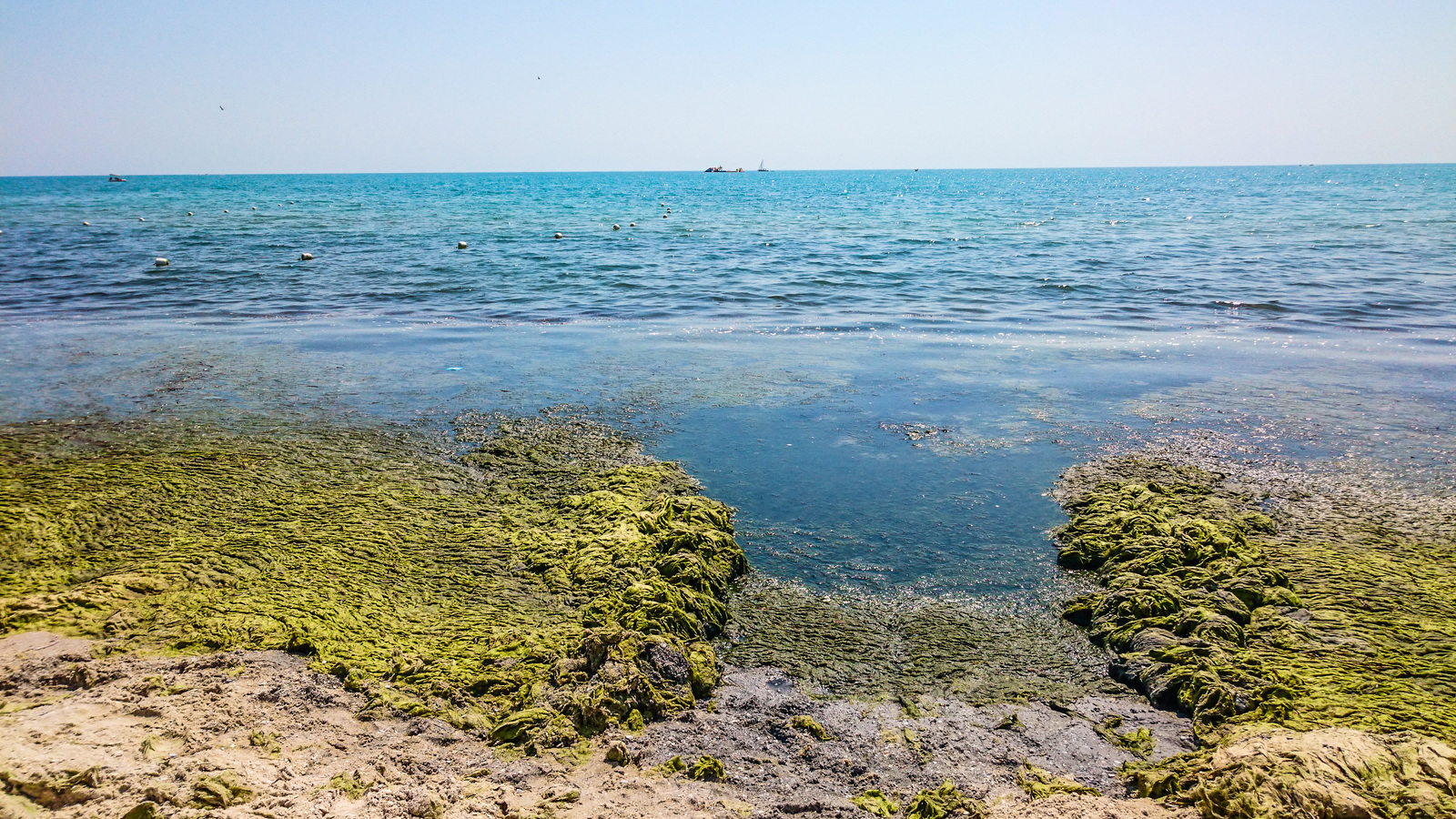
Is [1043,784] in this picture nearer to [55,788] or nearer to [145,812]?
[145,812]

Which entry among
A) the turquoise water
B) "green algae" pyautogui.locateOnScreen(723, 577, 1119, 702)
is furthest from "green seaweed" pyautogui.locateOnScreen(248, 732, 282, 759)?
the turquoise water

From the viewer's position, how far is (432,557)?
559 centimetres

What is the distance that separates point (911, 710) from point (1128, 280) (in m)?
19.1

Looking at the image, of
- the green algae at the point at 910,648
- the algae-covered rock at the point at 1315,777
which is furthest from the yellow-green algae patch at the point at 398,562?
the algae-covered rock at the point at 1315,777

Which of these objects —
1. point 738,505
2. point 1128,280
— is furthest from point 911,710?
point 1128,280

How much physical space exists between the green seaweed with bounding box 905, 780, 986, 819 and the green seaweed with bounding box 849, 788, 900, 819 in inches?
2.5

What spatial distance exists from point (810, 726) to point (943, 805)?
754 mm

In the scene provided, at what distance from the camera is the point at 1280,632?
186 inches

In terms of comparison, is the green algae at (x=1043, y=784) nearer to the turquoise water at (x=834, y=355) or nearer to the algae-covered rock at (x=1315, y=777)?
the algae-covered rock at (x=1315, y=777)

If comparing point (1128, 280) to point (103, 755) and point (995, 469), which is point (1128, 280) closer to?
point (995, 469)

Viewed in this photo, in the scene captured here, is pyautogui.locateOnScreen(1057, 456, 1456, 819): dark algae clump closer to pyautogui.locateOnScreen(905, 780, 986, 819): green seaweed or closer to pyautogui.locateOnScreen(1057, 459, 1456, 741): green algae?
pyautogui.locateOnScreen(1057, 459, 1456, 741): green algae

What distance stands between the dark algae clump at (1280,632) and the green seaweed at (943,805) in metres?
0.79

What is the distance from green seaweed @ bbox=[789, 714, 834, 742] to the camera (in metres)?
3.89

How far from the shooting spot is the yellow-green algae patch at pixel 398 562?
422 centimetres
